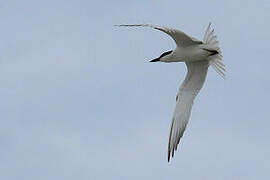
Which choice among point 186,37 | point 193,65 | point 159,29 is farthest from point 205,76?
point 159,29

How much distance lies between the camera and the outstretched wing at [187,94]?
15.3m

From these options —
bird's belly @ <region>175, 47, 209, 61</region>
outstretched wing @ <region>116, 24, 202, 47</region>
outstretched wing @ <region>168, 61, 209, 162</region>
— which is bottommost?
outstretched wing @ <region>168, 61, 209, 162</region>

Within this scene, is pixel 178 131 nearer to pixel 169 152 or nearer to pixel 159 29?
pixel 169 152

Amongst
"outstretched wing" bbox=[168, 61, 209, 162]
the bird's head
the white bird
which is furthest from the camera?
the bird's head

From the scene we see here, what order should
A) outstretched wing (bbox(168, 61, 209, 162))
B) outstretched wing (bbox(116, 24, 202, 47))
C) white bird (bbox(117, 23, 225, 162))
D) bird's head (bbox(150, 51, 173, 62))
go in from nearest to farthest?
outstretched wing (bbox(116, 24, 202, 47)), white bird (bbox(117, 23, 225, 162)), outstretched wing (bbox(168, 61, 209, 162)), bird's head (bbox(150, 51, 173, 62))

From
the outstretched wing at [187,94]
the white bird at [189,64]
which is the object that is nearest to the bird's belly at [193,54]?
the white bird at [189,64]

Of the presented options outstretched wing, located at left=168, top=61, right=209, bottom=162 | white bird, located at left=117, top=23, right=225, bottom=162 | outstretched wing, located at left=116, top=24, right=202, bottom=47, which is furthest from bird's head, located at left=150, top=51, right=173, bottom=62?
outstretched wing, located at left=116, top=24, right=202, bottom=47

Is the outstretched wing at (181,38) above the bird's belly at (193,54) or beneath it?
above

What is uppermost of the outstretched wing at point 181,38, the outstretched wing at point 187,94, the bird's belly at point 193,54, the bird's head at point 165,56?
the outstretched wing at point 181,38

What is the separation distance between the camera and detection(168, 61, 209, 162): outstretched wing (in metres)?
15.3

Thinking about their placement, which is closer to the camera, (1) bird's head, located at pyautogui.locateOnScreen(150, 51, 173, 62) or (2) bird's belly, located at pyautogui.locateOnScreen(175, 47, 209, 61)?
(2) bird's belly, located at pyautogui.locateOnScreen(175, 47, 209, 61)

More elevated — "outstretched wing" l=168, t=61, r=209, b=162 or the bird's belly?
the bird's belly

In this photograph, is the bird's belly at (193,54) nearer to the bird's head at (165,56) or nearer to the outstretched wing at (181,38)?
the outstretched wing at (181,38)

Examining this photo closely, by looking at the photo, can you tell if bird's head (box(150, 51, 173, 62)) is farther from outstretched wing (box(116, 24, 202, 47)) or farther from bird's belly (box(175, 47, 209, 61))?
outstretched wing (box(116, 24, 202, 47))
